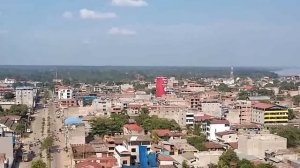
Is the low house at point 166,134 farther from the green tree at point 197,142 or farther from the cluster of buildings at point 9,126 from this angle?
the cluster of buildings at point 9,126

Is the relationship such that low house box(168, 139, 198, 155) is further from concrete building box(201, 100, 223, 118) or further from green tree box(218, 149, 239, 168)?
concrete building box(201, 100, 223, 118)

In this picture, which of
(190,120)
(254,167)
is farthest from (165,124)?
(254,167)

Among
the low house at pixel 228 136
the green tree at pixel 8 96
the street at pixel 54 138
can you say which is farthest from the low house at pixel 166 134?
the green tree at pixel 8 96

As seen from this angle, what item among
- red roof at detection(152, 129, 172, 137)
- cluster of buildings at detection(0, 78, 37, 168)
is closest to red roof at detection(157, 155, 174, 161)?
red roof at detection(152, 129, 172, 137)

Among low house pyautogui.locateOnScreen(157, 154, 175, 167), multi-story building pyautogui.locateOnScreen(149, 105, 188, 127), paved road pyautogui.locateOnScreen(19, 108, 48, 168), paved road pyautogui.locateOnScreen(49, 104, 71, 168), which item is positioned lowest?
paved road pyautogui.locateOnScreen(19, 108, 48, 168)

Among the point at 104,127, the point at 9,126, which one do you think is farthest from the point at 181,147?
the point at 9,126

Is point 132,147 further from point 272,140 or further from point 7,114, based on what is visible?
point 7,114

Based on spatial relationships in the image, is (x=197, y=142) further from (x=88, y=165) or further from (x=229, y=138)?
(x=88, y=165)

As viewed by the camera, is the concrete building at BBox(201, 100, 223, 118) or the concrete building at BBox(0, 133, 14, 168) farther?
the concrete building at BBox(201, 100, 223, 118)
